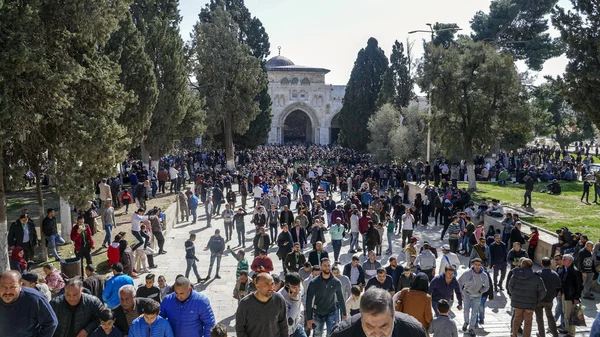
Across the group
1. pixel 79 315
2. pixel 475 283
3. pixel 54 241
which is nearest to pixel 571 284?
pixel 475 283

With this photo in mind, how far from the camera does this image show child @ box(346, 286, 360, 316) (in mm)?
6363

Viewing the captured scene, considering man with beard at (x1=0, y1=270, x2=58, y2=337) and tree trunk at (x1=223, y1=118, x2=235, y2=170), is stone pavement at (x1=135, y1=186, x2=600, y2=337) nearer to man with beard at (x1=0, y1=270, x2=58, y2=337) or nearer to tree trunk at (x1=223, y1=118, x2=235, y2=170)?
man with beard at (x1=0, y1=270, x2=58, y2=337)

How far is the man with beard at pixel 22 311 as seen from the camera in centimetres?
415

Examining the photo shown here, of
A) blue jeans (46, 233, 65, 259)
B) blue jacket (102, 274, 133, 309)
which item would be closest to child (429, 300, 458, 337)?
blue jacket (102, 274, 133, 309)

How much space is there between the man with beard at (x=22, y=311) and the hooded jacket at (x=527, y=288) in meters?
5.44

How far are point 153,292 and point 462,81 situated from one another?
59.0ft

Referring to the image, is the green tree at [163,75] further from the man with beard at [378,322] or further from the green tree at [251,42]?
the man with beard at [378,322]

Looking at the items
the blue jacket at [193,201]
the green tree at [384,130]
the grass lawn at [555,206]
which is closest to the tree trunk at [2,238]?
the blue jacket at [193,201]

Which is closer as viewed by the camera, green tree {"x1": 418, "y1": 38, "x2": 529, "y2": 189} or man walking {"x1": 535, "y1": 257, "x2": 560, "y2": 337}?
man walking {"x1": 535, "y1": 257, "x2": 560, "y2": 337}

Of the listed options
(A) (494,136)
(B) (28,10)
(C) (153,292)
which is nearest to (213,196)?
(B) (28,10)

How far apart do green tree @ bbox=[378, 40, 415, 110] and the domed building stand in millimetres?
23396

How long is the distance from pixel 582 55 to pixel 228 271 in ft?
34.3

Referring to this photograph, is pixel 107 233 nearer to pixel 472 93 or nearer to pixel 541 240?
pixel 541 240

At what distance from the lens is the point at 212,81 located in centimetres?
2842
